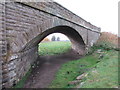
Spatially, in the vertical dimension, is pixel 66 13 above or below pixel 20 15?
above

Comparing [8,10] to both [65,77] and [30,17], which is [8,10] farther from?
[65,77]

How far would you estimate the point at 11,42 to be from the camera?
452 cm

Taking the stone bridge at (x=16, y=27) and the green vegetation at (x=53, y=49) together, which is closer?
the stone bridge at (x=16, y=27)

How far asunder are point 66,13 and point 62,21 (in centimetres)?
100

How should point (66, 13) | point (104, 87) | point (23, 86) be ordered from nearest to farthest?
point (104, 87) → point (23, 86) → point (66, 13)

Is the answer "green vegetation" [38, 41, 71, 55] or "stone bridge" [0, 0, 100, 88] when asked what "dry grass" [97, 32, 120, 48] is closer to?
"green vegetation" [38, 41, 71, 55]

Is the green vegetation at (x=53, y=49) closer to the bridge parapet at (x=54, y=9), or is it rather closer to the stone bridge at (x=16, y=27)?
the bridge parapet at (x=54, y=9)

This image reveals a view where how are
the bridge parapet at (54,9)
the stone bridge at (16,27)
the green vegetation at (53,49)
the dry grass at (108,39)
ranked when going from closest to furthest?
the stone bridge at (16,27) → the bridge parapet at (54,9) → the green vegetation at (53,49) → the dry grass at (108,39)

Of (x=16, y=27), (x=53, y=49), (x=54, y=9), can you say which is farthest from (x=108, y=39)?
(x=16, y=27)

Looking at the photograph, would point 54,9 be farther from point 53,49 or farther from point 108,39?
Answer: point 108,39

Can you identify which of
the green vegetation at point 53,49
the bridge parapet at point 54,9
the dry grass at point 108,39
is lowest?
the green vegetation at point 53,49

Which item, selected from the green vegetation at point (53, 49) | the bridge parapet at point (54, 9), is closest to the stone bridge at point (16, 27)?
the bridge parapet at point (54, 9)

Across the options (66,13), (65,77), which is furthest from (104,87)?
(66,13)

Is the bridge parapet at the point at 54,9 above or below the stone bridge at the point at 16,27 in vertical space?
above
